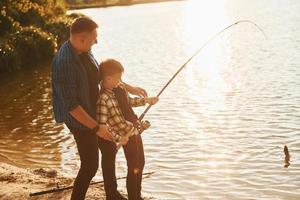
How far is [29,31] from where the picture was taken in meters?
30.8

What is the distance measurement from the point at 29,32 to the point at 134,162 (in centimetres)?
2609

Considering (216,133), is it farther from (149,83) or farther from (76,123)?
(149,83)

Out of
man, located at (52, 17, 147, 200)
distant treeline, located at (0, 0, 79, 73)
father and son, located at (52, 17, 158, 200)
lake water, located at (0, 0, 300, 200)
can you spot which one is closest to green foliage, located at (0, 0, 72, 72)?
distant treeline, located at (0, 0, 79, 73)

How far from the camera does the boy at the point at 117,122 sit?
5.80 m

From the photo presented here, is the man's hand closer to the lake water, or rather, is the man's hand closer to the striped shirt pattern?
the striped shirt pattern

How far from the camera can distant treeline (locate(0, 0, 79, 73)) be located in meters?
27.5

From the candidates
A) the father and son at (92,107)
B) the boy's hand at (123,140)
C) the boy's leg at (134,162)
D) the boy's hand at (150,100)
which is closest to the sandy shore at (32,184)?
the boy's leg at (134,162)

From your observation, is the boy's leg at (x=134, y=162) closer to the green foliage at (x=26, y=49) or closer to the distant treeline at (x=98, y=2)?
the green foliage at (x=26, y=49)

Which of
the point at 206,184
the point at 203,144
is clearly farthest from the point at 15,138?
the point at 206,184

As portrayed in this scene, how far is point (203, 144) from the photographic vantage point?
38.4 feet

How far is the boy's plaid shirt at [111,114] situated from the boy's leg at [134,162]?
20 cm

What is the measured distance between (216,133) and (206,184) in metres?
3.85

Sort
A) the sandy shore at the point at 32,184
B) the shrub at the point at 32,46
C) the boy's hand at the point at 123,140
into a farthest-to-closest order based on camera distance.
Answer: the shrub at the point at 32,46, the sandy shore at the point at 32,184, the boy's hand at the point at 123,140

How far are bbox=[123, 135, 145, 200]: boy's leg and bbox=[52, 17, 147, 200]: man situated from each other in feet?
1.69
